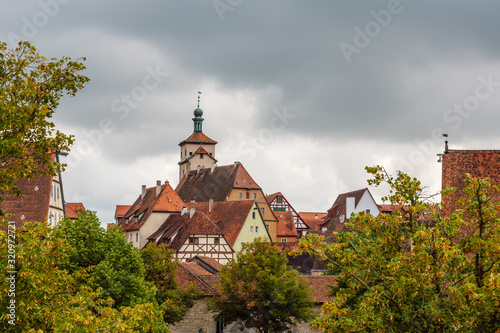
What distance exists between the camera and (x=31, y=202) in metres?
43.8

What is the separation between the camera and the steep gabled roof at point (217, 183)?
332 ft

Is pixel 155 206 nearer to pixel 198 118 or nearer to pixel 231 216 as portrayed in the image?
pixel 231 216

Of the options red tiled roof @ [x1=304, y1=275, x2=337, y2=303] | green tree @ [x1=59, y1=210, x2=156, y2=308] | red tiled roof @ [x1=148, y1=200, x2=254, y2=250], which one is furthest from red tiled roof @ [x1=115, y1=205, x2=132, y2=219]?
green tree @ [x1=59, y1=210, x2=156, y2=308]

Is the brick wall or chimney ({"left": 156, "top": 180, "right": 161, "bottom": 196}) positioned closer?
the brick wall

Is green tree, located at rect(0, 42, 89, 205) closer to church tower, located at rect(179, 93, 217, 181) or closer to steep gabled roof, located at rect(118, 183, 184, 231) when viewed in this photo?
steep gabled roof, located at rect(118, 183, 184, 231)

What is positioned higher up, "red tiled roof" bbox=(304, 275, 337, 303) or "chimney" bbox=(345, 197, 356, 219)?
"chimney" bbox=(345, 197, 356, 219)

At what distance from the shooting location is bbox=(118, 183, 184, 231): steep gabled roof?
87250 millimetres

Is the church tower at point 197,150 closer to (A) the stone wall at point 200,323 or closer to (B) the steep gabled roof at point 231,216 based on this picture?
(B) the steep gabled roof at point 231,216

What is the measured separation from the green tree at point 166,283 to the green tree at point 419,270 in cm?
2779

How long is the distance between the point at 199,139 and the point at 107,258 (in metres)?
102

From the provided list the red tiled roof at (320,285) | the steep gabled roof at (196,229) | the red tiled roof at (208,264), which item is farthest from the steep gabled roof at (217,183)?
the red tiled roof at (320,285)

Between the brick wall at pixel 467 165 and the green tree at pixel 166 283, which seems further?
the green tree at pixel 166 283

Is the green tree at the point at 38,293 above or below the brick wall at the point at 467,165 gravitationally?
below

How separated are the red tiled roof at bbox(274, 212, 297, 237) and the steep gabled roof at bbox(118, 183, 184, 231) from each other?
16393 millimetres
